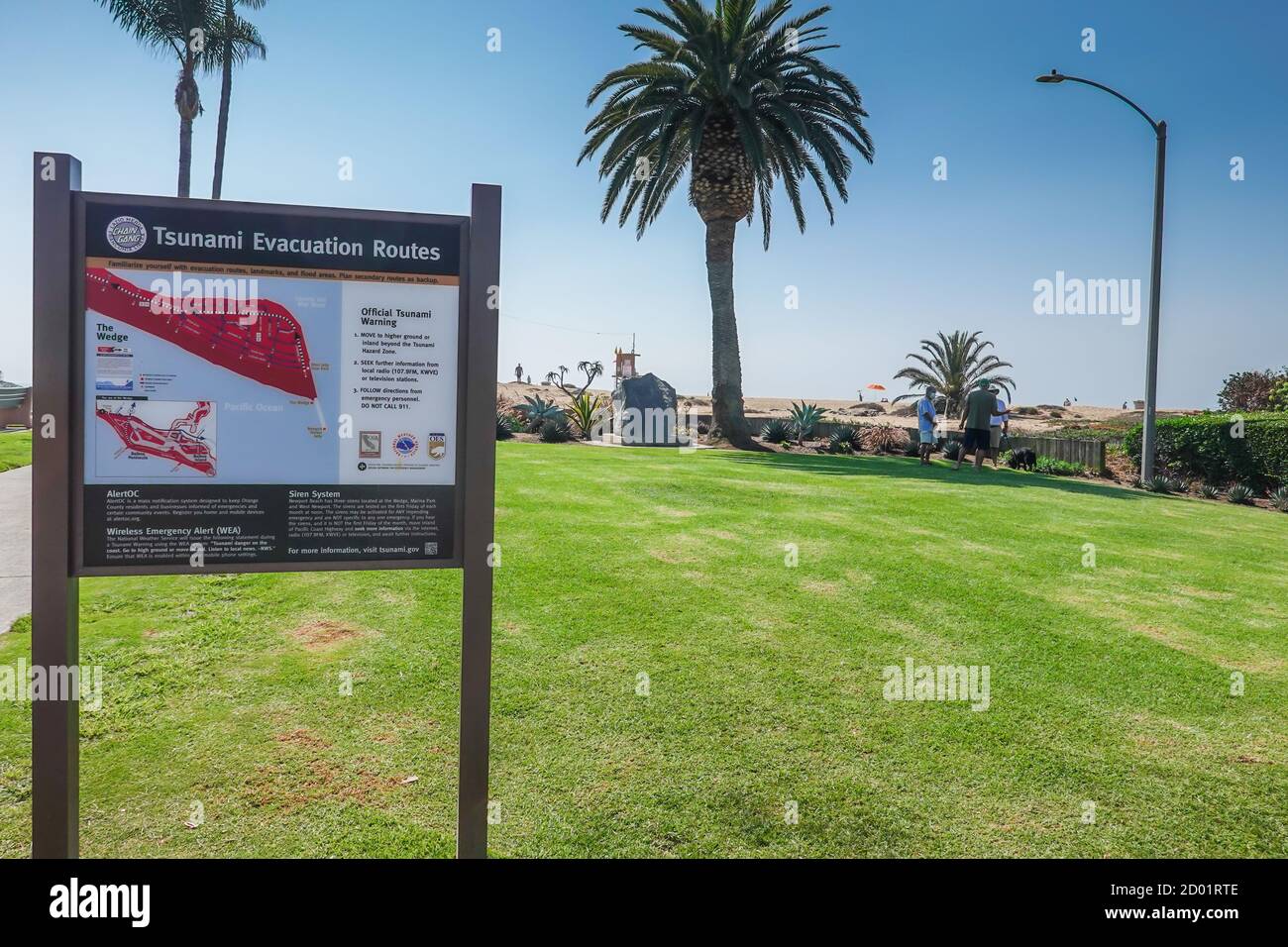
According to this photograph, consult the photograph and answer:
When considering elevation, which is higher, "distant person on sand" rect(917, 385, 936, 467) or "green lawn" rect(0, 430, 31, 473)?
"distant person on sand" rect(917, 385, 936, 467)

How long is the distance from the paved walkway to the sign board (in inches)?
134

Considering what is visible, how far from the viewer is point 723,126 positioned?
23078 millimetres

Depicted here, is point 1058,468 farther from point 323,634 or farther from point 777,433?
point 323,634

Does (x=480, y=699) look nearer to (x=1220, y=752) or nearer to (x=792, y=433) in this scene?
(x=1220, y=752)

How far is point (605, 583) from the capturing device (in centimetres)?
667

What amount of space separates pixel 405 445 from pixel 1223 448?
19238 millimetres

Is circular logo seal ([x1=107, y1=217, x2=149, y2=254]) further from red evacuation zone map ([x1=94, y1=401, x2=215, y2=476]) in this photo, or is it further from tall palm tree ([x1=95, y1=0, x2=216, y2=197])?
tall palm tree ([x1=95, y1=0, x2=216, y2=197])

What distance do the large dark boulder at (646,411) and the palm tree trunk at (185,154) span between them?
14029mm

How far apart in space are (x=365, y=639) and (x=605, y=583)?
6.54ft

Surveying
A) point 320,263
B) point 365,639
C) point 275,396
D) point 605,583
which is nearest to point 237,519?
point 275,396

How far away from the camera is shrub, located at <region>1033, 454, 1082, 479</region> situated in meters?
19.0

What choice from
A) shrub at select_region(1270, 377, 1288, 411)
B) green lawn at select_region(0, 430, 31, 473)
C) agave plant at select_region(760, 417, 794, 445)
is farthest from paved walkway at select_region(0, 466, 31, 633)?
shrub at select_region(1270, 377, 1288, 411)

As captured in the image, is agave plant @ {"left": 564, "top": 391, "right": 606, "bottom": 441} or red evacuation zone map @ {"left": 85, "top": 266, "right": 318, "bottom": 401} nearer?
red evacuation zone map @ {"left": 85, "top": 266, "right": 318, "bottom": 401}

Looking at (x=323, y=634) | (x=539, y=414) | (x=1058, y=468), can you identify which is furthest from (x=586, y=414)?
(x=323, y=634)
